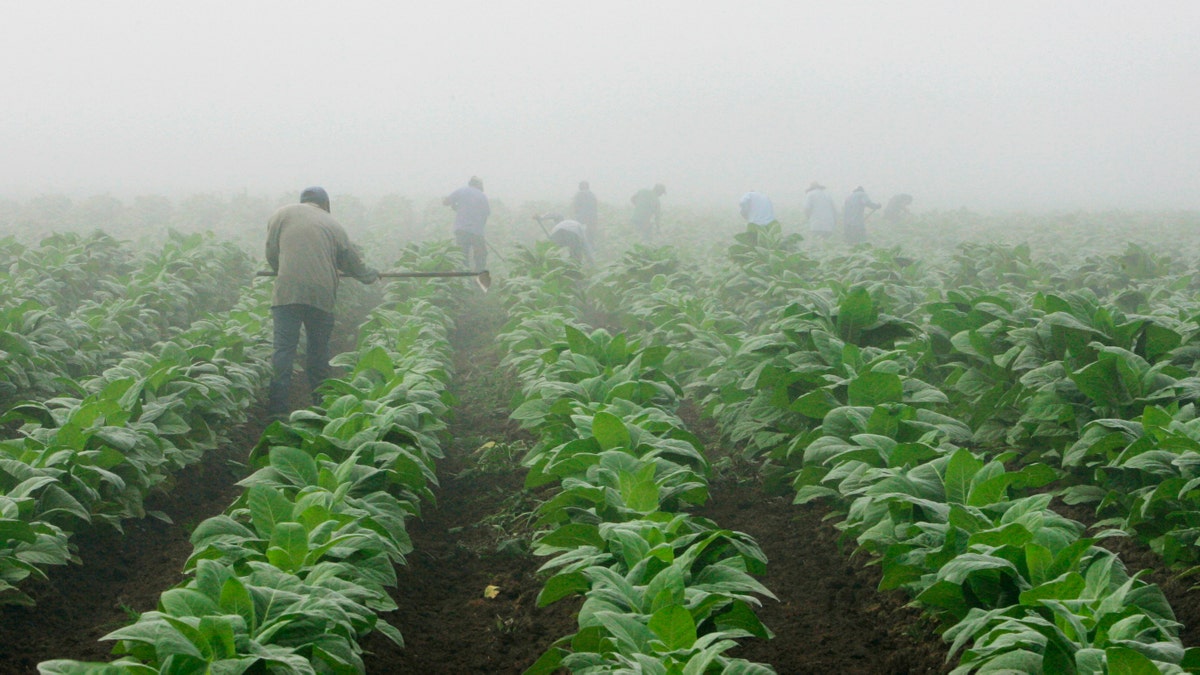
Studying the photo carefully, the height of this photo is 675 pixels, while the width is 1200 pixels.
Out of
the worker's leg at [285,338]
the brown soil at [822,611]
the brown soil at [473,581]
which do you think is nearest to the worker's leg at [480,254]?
the worker's leg at [285,338]

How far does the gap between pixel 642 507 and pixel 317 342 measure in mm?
5059

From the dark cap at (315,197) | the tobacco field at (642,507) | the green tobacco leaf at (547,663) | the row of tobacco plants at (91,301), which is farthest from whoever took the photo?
the dark cap at (315,197)

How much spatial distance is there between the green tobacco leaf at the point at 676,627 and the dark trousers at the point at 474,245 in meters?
13.4

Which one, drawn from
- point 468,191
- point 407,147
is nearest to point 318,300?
point 468,191

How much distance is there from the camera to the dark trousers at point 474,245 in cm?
1630

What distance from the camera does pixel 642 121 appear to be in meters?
77.6

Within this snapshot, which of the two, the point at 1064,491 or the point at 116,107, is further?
the point at 116,107

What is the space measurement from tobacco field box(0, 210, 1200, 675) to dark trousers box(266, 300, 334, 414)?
24 cm

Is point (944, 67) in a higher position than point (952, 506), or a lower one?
→ higher

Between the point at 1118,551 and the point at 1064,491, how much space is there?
0.39 m

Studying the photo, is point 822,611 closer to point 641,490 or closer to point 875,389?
point 641,490

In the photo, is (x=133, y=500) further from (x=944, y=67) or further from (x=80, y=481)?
(x=944, y=67)

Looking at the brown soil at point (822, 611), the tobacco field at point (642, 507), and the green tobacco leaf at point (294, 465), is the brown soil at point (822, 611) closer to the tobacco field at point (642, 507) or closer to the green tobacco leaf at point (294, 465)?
the tobacco field at point (642, 507)

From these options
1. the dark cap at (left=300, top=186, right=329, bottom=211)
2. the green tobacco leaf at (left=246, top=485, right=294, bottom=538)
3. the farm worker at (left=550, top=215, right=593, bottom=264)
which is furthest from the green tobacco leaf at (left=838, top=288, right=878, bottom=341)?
the farm worker at (left=550, top=215, right=593, bottom=264)
